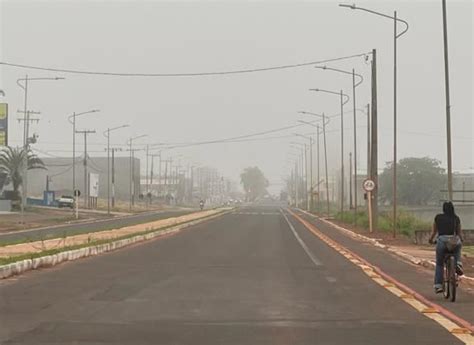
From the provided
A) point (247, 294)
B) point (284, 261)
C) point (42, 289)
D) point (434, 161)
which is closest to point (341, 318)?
point (247, 294)

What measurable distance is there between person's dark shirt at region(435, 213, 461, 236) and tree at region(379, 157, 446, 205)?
89092mm

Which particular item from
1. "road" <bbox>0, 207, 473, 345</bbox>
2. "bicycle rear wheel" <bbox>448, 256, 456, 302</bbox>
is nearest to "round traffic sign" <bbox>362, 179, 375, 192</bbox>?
"road" <bbox>0, 207, 473, 345</bbox>

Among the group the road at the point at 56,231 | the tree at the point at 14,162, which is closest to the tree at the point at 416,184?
the tree at the point at 14,162

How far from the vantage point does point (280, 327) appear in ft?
34.8

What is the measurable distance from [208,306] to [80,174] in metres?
146

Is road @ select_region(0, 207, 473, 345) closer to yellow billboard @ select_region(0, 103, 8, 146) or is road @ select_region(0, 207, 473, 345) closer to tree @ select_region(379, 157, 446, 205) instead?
yellow billboard @ select_region(0, 103, 8, 146)

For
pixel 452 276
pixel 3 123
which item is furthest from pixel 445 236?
pixel 3 123

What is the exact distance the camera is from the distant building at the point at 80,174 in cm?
15212

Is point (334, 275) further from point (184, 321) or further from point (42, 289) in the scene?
point (184, 321)

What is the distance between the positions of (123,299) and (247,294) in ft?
7.61

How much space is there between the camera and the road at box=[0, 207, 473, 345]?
9914 millimetres

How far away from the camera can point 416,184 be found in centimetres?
10438

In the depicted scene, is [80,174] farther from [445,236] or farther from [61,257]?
[445,236]

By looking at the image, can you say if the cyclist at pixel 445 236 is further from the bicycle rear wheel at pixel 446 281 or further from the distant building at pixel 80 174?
the distant building at pixel 80 174
